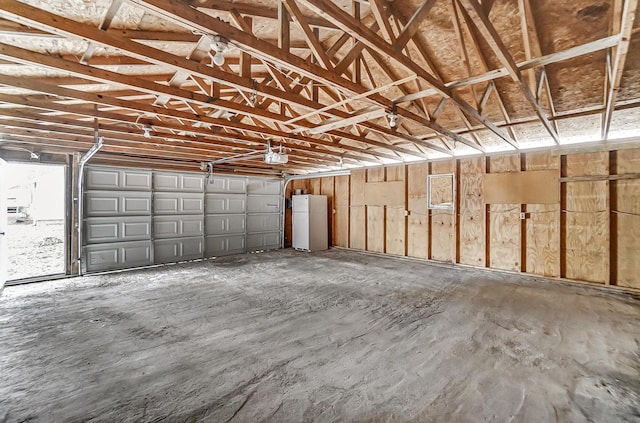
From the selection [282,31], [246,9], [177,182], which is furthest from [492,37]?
[177,182]

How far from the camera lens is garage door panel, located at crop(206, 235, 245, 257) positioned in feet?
24.9

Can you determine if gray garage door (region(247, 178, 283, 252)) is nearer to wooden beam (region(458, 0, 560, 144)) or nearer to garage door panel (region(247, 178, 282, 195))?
garage door panel (region(247, 178, 282, 195))

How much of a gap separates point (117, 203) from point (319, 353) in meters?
5.87

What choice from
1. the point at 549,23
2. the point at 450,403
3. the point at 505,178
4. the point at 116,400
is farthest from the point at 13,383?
the point at 505,178

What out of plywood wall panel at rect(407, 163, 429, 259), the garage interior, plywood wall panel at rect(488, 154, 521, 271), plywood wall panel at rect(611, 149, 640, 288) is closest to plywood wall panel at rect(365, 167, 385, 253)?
the garage interior

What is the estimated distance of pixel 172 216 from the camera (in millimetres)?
6891

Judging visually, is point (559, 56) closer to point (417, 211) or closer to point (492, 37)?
point (492, 37)

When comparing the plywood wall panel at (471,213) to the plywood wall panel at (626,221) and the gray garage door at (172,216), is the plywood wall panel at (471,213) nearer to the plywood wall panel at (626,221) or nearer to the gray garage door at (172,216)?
the plywood wall panel at (626,221)

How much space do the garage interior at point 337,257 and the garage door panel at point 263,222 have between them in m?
1.52

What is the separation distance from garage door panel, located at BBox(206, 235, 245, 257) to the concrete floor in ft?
9.57

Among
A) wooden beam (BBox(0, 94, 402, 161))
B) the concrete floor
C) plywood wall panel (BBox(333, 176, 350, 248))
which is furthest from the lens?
plywood wall panel (BBox(333, 176, 350, 248))

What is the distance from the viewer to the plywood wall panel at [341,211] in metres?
8.52

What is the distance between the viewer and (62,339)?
279 cm

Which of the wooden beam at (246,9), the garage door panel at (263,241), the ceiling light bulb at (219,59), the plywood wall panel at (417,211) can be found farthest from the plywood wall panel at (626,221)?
the garage door panel at (263,241)
